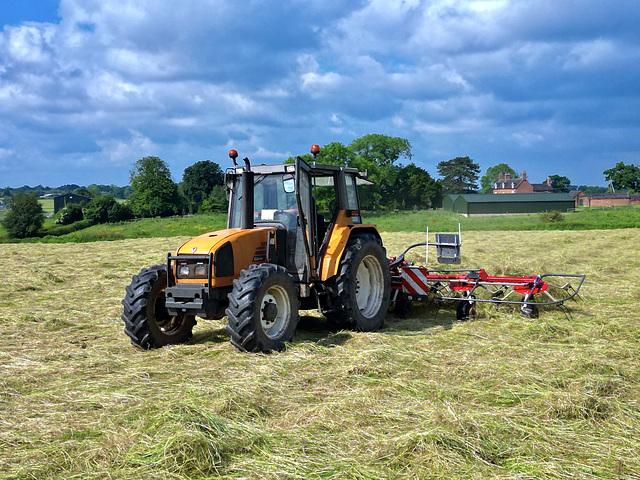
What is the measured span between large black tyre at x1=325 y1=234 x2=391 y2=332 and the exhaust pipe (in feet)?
4.49

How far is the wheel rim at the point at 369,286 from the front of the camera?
338 inches

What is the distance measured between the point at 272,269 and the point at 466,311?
12.4 ft

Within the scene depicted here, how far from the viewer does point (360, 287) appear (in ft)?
28.3

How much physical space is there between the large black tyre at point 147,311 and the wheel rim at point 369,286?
2.76 metres

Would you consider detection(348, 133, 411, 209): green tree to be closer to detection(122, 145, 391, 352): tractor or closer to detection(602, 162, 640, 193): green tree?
detection(602, 162, 640, 193): green tree

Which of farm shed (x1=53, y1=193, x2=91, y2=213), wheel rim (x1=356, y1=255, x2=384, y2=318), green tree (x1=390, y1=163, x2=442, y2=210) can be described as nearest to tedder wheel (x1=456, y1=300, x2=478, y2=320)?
wheel rim (x1=356, y1=255, x2=384, y2=318)

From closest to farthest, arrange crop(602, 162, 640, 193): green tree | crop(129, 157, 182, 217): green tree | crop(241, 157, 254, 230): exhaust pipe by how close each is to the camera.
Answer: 1. crop(241, 157, 254, 230): exhaust pipe
2. crop(129, 157, 182, 217): green tree
3. crop(602, 162, 640, 193): green tree

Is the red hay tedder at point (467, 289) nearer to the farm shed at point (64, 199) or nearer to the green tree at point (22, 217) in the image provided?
the green tree at point (22, 217)

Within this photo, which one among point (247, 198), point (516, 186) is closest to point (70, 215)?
point (247, 198)

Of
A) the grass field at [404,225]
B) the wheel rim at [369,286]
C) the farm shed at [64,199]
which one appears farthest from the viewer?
the farm shed at [64,199]

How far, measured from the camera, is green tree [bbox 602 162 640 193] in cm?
9781

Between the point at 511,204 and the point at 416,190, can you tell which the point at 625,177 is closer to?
the point at 416,190

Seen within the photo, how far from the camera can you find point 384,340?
23.9 ft

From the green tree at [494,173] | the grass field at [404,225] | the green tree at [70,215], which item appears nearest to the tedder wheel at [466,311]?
the grass field at [404,225]
